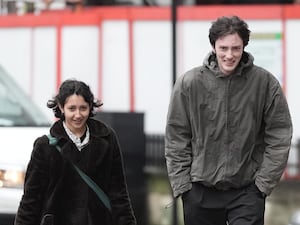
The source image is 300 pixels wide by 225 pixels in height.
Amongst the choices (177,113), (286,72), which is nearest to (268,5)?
(286,72)

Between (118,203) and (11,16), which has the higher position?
(11,16)

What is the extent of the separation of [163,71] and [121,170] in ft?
16.1

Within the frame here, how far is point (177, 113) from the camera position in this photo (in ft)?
14.2

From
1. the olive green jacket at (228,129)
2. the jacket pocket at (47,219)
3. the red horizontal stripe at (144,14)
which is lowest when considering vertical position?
the jacket pocket at (47,219)

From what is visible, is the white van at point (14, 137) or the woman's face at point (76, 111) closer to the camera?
the woman's face at point (76, 111)

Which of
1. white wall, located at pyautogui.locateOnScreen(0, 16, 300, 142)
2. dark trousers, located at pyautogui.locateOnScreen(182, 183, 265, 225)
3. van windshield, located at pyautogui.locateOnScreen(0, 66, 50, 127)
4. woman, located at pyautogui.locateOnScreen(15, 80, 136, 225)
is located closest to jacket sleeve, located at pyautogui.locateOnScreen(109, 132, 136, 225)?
woman, located at pyautogui.locateOnScreen(15, 80, 136, 225)

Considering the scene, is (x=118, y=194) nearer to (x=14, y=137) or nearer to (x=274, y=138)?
(x=274, y=138)

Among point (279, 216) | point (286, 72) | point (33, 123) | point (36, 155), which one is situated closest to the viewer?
point (36, 155)

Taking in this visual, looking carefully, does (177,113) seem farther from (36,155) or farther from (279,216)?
(279,216)

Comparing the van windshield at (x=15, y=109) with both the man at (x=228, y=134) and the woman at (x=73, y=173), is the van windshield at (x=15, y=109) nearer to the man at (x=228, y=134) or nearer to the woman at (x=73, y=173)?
the woman at (x=73, y=173)

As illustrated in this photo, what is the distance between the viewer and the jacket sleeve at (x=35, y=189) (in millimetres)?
4078

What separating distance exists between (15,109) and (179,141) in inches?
111

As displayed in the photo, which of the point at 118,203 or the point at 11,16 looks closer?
the point at 118,203

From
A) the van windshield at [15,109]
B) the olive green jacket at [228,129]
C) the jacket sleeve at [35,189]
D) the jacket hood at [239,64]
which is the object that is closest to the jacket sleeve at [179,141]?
the olive green jacket at [228,129]
